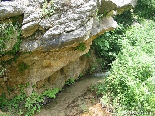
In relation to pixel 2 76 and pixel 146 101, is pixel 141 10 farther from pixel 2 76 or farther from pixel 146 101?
pixel 2 76

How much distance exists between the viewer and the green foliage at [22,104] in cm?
637

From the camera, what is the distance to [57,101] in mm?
7523

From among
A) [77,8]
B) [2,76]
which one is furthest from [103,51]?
[2,76]

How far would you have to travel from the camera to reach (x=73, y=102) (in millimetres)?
7195

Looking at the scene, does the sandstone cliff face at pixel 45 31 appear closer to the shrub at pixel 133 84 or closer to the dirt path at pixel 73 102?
the dirt path at pixel 73 102

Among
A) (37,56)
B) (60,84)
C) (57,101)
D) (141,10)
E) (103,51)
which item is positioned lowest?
(57,101)

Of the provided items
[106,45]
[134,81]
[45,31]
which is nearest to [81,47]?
[45,31]

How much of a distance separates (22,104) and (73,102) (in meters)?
1.97

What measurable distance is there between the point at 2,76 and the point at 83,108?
319 centimetres

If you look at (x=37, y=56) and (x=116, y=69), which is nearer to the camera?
(x=37, y=56)

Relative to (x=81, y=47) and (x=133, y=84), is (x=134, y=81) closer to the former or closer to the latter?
(x=133, y=84)

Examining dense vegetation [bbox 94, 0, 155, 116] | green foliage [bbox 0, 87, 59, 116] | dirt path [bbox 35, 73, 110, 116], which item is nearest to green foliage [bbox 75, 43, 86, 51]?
dense vegetation [bbox 94, 0, 155, 116]

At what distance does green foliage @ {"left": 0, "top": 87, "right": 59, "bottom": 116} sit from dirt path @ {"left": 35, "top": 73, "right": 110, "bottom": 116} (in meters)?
0.34

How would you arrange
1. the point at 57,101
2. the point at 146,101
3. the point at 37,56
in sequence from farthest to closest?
the point at 57,101, the point at 37,56, the point at 146,101
